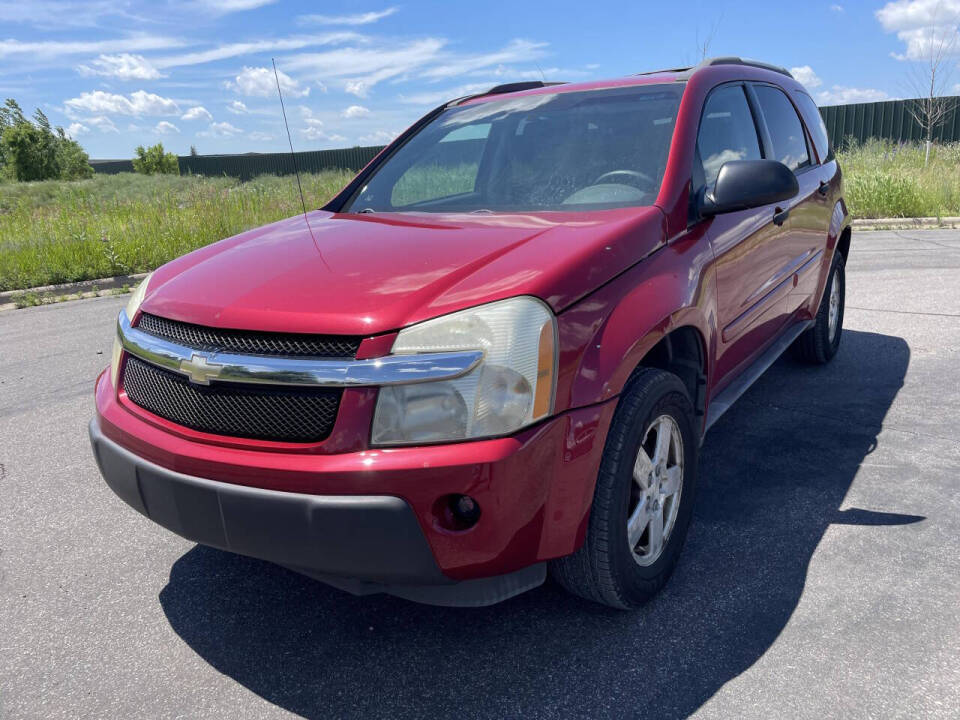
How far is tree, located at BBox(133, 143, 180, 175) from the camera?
54.4 metres

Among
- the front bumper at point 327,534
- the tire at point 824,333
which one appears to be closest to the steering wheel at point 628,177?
the front bumper at point 327,534

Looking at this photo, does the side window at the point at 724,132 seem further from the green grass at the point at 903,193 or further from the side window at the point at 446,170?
the green grass at the point at 903,193

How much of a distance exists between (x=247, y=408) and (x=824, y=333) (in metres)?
4.23

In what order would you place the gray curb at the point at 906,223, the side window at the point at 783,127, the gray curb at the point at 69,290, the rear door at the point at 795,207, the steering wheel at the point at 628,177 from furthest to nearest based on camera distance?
the gray curb at the point at 906,223, the gray curb at the point at 69,290, the side window at the point at 783,127, the rear door at the point at 795,207, the steering wheel at the point at 628,177

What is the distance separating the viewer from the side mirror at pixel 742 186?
2889mm

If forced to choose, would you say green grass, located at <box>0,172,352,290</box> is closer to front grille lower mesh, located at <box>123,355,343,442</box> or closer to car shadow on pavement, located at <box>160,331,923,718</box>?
car shadow on pavement, located at <box>160,331,923,718</box>

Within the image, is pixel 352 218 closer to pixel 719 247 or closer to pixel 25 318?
pixel 719 247

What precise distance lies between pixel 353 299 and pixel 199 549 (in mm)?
1563

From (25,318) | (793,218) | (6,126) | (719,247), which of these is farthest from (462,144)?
(6,126)

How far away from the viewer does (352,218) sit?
3350 mm

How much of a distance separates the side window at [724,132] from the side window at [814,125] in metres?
1.21

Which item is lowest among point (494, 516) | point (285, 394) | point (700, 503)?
point (700, 503)

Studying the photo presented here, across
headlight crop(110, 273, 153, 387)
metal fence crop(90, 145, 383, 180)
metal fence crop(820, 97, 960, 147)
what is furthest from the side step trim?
metal fence crop(90, 145, 383, 180)

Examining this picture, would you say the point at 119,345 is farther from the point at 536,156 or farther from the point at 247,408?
the point at 536,156
